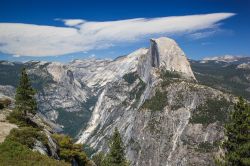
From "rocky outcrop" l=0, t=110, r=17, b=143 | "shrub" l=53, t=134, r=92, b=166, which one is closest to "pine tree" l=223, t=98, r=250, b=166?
"shrub" l=53, t=134, r=92, b=166

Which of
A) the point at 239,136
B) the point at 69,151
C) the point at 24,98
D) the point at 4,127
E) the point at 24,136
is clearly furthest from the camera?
the point at 69,151

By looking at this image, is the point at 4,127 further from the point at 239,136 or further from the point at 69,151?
the point at 239,136

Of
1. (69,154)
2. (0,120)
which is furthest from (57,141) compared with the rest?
(0,120)

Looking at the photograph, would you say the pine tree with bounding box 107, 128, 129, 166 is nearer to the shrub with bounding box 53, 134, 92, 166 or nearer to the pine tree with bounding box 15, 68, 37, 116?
the shrub with bounding box 53, 134, 92, 166

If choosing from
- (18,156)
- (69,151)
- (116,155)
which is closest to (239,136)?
(69,151)

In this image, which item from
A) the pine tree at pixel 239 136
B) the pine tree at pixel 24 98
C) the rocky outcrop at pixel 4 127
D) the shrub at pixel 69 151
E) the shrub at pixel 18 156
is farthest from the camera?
the shrub at pixel 69 151

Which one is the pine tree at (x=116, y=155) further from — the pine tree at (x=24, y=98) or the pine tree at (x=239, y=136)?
the pine tree at (x=239, y=136)

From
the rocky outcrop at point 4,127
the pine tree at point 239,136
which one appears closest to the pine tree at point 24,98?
the rocky outcrop at point 4,127
